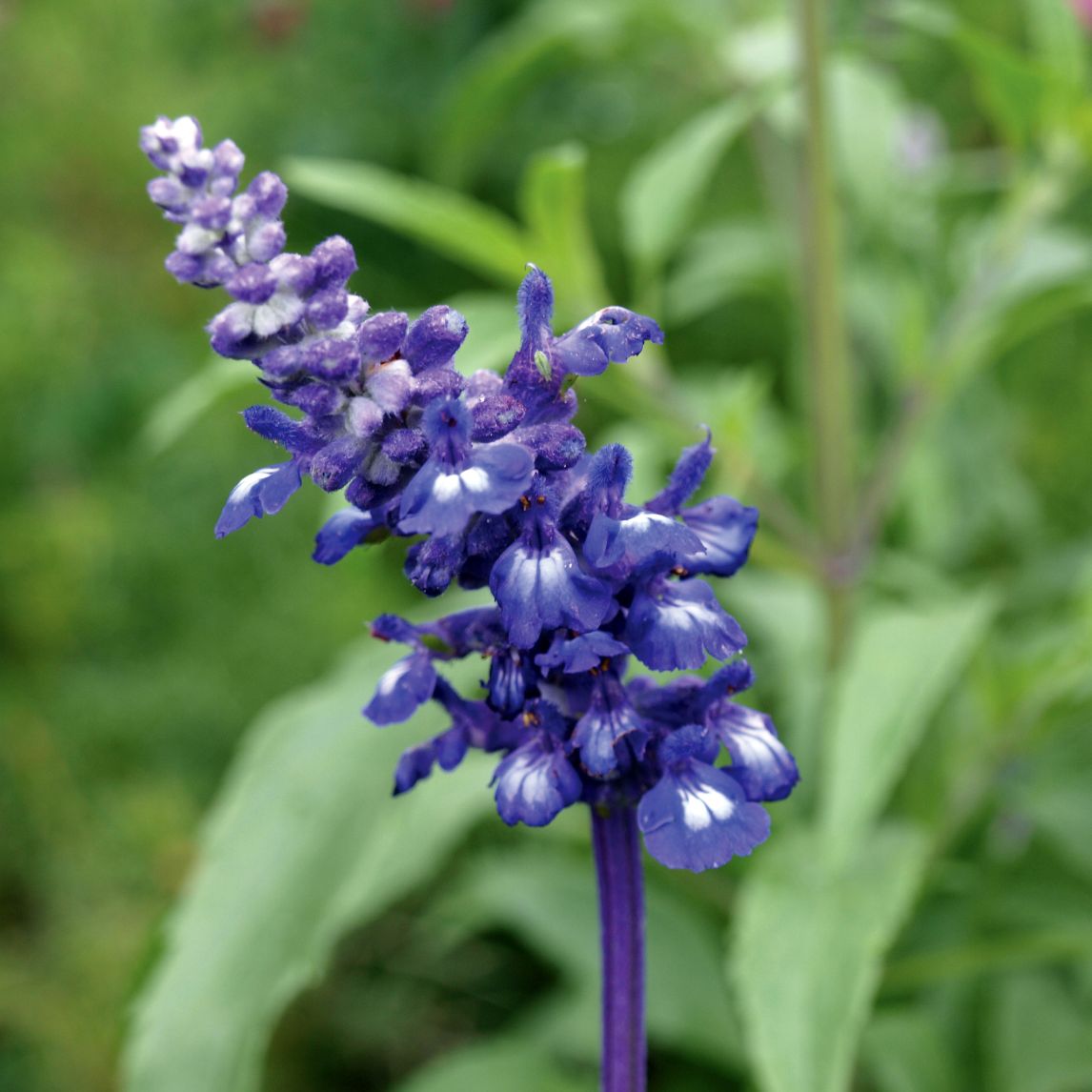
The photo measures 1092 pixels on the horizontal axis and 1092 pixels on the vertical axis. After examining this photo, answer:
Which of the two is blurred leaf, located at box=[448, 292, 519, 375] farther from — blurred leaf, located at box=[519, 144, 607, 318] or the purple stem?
the purple stem

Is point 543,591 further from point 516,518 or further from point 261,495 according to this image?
point 261,495

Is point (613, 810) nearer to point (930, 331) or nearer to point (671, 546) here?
point (671, 546)

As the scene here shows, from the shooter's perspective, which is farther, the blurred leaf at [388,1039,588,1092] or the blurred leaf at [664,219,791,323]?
the blurred leaf at [664,219,791,323]

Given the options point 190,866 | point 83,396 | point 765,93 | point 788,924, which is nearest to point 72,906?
point 190,866

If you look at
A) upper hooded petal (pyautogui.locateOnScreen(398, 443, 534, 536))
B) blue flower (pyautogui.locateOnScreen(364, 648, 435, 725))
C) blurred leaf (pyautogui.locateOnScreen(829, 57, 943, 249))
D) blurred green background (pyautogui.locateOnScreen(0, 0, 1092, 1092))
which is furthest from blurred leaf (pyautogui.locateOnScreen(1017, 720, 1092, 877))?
upper hooded petal (pyautogui.locateOnScreen(398, 443, 534, 536))

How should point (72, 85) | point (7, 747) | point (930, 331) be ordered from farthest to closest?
point (72, 85)
point (7, 747)
point (930, 331)

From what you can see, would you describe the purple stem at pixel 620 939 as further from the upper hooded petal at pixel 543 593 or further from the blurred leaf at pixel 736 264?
the blurred leaf at pixel 736 264
